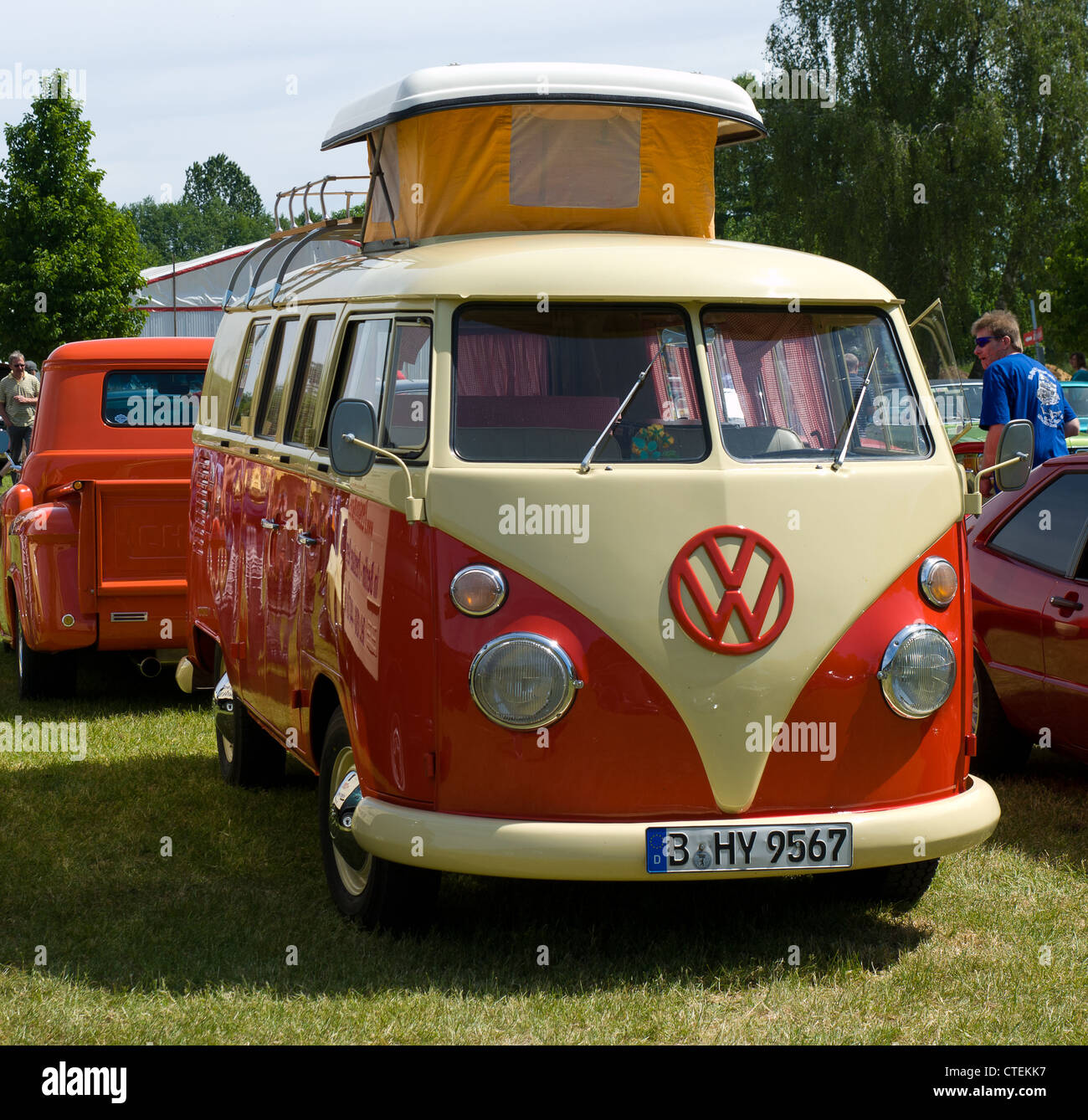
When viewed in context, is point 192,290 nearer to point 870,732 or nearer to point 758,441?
point 758,441

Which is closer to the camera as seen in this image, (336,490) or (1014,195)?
(336,490)

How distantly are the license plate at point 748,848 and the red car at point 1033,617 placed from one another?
2.31 m

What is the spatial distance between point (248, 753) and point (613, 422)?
3.22 metres

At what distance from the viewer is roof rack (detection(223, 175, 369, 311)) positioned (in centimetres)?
721

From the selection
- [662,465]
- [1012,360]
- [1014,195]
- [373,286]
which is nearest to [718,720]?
[662,465]

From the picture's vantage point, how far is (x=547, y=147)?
6.24 m

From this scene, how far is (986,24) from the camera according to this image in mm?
35219

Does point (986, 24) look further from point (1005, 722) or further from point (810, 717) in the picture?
point (810, 717)

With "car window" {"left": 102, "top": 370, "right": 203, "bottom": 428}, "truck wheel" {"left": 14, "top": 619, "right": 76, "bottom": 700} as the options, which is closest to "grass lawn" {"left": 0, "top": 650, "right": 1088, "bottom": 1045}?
"truck wheel" {"left": 14, "top": 619, "right": 76, "bottom": 700}

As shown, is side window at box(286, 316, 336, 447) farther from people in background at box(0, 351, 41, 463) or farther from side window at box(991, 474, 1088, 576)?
people in background at box(0, 351, 41, 463)
